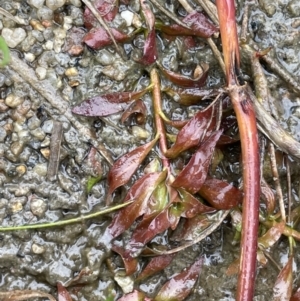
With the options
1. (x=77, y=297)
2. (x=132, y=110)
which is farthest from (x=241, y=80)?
(x=77, y=297)

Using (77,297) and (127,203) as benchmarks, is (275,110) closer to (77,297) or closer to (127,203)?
(127,203)

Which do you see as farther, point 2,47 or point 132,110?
point 132,110

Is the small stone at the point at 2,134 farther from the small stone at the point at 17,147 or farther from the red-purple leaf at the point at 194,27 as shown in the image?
the red-purple leaf at the point at 194,27

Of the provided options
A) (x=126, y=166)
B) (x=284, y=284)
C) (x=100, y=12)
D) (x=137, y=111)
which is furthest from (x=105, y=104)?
(x=284, y=284)

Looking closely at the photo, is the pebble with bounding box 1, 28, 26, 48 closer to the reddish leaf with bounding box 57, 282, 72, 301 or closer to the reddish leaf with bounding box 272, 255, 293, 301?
the reddish leaf with bounding box 57, 282, 72, 301

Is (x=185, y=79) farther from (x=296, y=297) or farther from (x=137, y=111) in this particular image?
(x=296, y=297)

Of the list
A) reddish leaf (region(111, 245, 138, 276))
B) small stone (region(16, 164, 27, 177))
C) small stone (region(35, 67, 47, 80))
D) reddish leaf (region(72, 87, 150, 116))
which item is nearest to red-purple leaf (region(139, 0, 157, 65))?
reddish leaf (region(72, 87, 150, 116))
